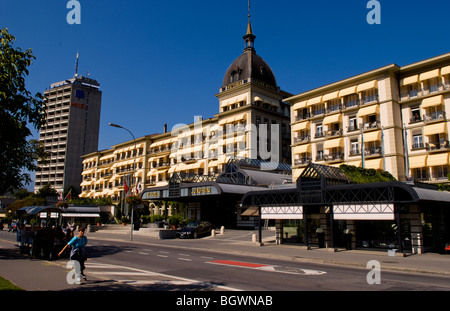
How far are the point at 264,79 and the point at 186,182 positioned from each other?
25.7 m

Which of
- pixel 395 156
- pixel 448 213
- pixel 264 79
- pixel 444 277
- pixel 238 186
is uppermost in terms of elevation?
pixel 264 79

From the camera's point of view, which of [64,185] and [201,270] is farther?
[64,185]

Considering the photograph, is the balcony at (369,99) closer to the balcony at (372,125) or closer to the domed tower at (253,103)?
the balcony at (372,125)

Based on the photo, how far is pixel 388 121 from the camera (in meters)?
43.5

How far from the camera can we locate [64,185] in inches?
4574

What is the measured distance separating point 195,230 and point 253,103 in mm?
29722

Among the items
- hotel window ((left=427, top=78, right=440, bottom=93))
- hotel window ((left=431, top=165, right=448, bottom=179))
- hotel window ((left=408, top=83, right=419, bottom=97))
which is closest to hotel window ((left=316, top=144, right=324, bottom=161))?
hotel window ((left=408, top=83, right=419, bottom=97))

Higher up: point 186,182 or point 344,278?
point 186,182

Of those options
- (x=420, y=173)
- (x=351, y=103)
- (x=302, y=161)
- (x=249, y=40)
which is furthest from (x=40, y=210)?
(x=249, y=40)

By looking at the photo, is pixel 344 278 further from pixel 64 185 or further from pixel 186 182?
pixel 64 185

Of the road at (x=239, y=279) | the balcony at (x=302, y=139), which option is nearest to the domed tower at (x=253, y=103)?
the balcony at (x=302, y=139)

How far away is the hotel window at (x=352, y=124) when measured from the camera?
155ft
